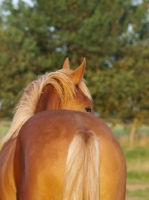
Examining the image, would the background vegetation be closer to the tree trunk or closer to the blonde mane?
the tree trunk

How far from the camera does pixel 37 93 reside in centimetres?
438

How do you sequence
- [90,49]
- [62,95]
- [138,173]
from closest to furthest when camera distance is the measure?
[62,95], [138,173], [90,49]

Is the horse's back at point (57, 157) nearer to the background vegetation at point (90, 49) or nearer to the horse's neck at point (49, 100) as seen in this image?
the horse's neck at point (49, 100)

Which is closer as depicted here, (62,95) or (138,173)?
(62,95)

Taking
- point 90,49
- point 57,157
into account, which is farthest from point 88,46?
point 57,157

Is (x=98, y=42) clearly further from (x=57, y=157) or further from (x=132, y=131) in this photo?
(x=57, y=157)

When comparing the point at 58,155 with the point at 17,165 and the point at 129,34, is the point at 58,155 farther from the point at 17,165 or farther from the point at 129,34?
the point at 129,34

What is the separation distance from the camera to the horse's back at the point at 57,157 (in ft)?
10.5

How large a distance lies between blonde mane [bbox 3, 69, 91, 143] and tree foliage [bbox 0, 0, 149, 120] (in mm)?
14770

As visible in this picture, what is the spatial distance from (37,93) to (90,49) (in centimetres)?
1543

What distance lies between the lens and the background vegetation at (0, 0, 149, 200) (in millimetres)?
19531

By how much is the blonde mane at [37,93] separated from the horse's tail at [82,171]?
1.00m

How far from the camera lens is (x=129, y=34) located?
813 inches

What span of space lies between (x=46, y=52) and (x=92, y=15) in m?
2.55
